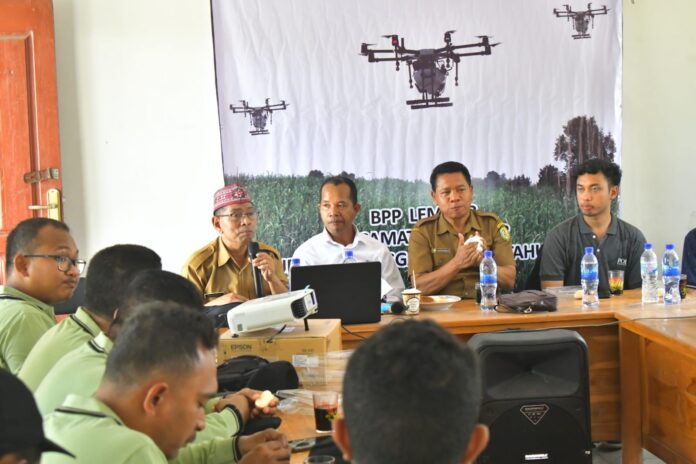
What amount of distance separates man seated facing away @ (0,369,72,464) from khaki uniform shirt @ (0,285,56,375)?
54.1 inches

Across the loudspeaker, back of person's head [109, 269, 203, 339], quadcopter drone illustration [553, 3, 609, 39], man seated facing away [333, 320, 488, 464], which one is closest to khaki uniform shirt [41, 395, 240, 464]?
man seated facing away [333, 320, 488, 464]

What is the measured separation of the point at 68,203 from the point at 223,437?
9.77 ft

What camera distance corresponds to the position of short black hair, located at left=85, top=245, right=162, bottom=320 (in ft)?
6.70

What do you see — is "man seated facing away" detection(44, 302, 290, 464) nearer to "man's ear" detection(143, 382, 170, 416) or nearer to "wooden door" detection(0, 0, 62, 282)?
"man's ear" detection(143, 382, 170, 416)

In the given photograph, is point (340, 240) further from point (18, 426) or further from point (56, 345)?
point (18, 426)

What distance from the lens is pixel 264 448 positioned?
163cm

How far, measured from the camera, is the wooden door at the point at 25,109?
410 centimetres

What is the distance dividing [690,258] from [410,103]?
176 cm

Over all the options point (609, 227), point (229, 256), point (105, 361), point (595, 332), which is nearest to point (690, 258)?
point (609, 227)

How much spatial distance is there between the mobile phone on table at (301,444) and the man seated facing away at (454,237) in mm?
1994

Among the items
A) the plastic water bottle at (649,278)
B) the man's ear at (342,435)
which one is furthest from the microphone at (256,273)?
the man's ear at (342,435)

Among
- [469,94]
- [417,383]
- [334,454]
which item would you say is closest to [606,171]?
[469,94]

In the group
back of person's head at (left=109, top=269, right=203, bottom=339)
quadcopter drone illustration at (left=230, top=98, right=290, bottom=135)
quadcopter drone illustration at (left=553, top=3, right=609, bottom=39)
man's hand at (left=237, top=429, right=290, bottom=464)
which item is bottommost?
man's hand at (left=237, top=429, right=290, bottom=464)

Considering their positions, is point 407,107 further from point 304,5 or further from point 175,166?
point 175,166
